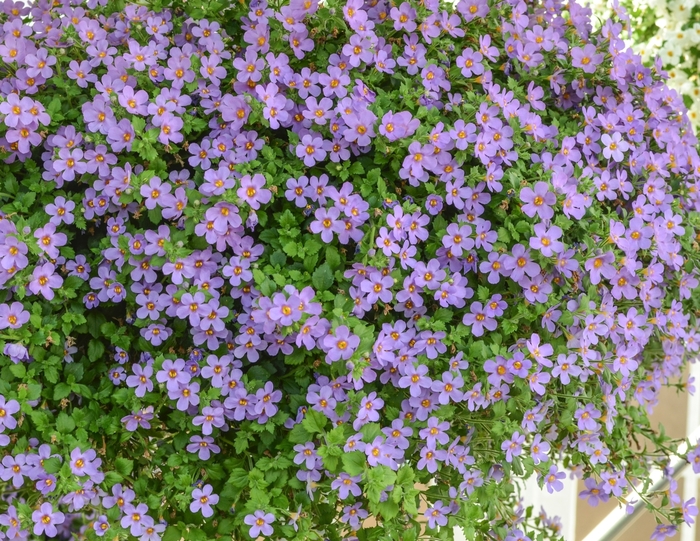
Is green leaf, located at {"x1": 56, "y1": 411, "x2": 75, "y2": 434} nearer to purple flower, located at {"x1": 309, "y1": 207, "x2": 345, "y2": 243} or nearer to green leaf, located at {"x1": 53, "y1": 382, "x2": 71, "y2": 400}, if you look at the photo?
green leaf, located at {"x1": 53, "y1": 382, "x2": 71, "y2": 400}

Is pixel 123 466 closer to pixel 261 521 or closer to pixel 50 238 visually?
pixel 261 521

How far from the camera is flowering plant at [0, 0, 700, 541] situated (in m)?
0.94

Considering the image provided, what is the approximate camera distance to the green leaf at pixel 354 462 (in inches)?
35.1

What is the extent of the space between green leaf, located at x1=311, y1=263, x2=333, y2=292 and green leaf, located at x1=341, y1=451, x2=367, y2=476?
0.22 m

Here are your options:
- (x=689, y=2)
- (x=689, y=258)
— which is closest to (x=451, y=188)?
(x=689, y=258)

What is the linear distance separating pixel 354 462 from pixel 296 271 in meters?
0.26

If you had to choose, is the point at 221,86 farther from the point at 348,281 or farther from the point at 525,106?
the point at 525,106

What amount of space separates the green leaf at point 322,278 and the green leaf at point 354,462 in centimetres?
22

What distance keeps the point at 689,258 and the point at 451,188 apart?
466 mm

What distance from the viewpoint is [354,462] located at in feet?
2.96

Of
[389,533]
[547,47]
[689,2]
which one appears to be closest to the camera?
[389,533]

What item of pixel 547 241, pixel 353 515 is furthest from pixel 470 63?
pixel 353 515

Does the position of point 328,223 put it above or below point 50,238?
above

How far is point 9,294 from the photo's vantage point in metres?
0.97
